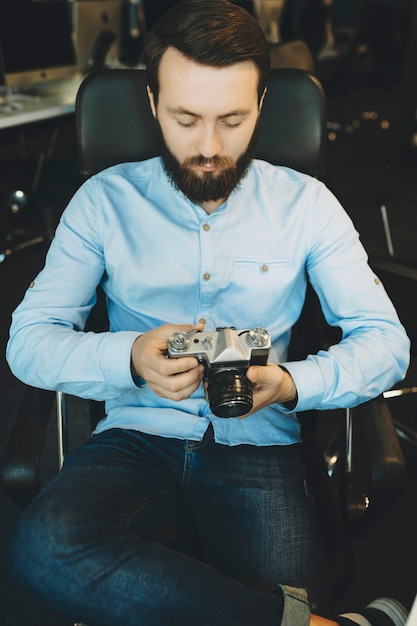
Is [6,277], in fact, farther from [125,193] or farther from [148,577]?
[148,577]

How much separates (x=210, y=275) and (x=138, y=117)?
1.39ft

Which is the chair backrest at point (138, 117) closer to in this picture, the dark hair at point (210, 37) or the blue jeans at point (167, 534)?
the dark hair at point (210, 37)

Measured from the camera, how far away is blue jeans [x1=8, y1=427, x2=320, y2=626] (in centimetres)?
89

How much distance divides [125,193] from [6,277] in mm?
1900

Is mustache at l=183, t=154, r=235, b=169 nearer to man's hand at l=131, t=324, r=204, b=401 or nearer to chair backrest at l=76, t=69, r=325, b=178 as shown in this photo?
chair backrest at l=76, t=69, r=325, b=178

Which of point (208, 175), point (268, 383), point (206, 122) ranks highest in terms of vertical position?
point (206, 122)

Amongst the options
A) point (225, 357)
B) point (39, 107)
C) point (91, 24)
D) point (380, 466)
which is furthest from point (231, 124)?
point (91, 24)

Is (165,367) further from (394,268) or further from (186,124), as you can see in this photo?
(394,268)

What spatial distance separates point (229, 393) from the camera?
942 millimetres

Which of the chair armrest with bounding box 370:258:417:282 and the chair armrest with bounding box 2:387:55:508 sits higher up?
the chair armrest with bounding box 2:387:55:508

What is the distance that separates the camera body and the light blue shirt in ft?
0.81

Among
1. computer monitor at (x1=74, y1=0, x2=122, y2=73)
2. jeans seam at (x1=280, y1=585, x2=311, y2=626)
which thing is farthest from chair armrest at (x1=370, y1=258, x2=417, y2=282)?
computer monitor at (x1=74, y1=0, x2=122, y2=73)

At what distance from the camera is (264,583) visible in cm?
102

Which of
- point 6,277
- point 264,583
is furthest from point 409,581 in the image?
point 6,277
